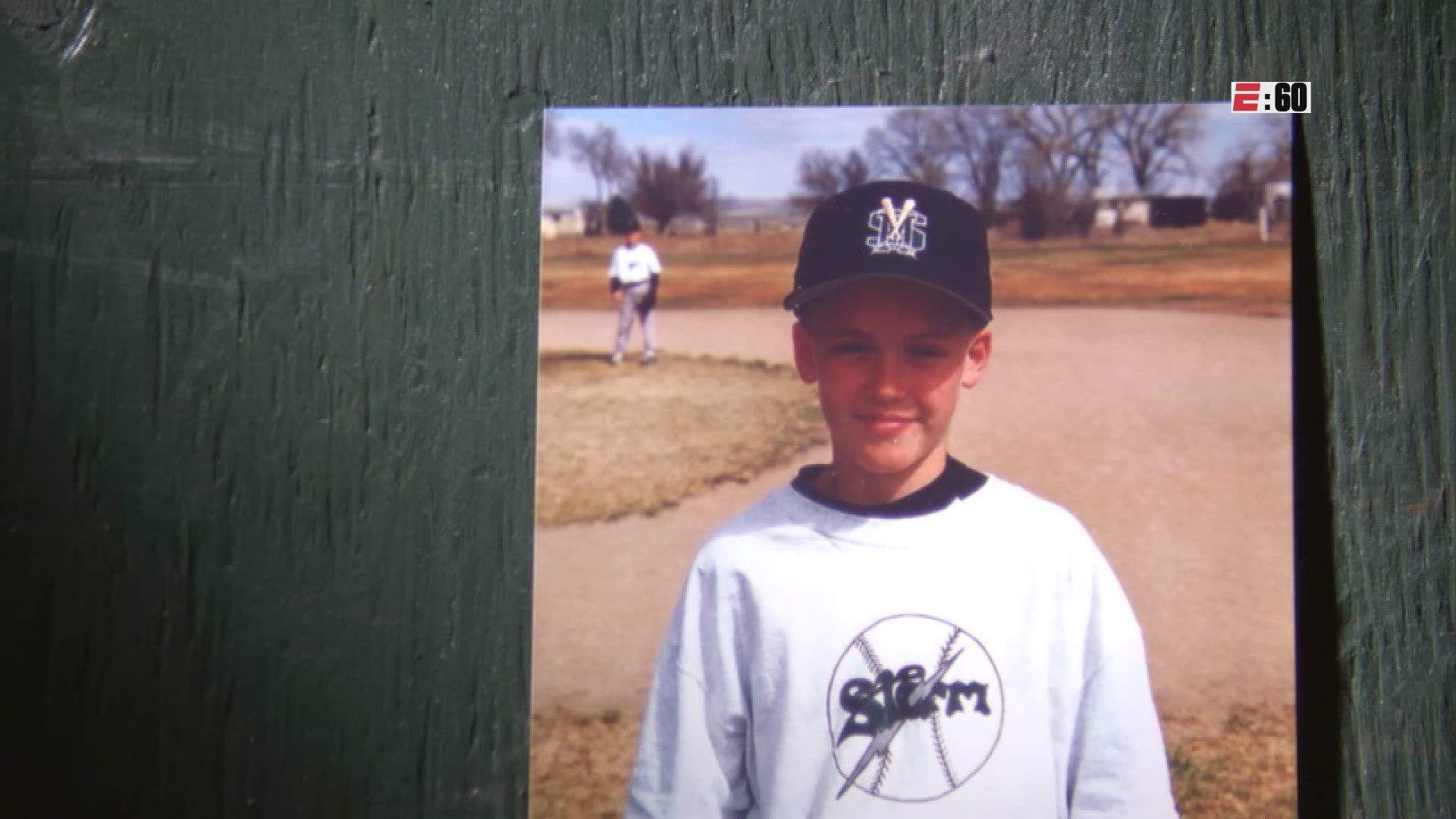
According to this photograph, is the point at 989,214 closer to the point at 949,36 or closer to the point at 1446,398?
the point at 949,36

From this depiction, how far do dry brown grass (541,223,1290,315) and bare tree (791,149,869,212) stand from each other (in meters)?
0.04

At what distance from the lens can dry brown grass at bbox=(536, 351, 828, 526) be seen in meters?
1.31

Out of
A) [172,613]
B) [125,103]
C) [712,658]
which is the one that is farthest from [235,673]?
[125,103]

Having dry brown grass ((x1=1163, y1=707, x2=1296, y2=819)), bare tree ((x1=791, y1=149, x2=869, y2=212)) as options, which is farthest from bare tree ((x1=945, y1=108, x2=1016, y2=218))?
dry brown grass ((x1=1163, y1=707, x2=1296, y2=819))

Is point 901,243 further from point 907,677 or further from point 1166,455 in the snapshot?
point 907,677

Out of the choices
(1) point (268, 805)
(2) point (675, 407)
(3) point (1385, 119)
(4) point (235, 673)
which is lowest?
(1) point (268, 805)

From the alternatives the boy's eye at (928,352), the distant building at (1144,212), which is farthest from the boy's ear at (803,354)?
the distant building at (1144,212)

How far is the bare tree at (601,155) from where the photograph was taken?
1339 mm

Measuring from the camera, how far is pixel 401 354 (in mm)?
1346

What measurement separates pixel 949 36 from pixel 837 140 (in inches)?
7.7

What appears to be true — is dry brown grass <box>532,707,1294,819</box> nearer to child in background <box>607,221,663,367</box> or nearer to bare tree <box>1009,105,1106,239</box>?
child in background <box>607,221,663,367</box>

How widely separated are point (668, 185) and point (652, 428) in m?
0.29

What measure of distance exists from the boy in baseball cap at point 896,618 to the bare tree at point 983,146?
0.03 meters

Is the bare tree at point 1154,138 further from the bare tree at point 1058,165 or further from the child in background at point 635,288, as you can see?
the child in background at point 635,288
